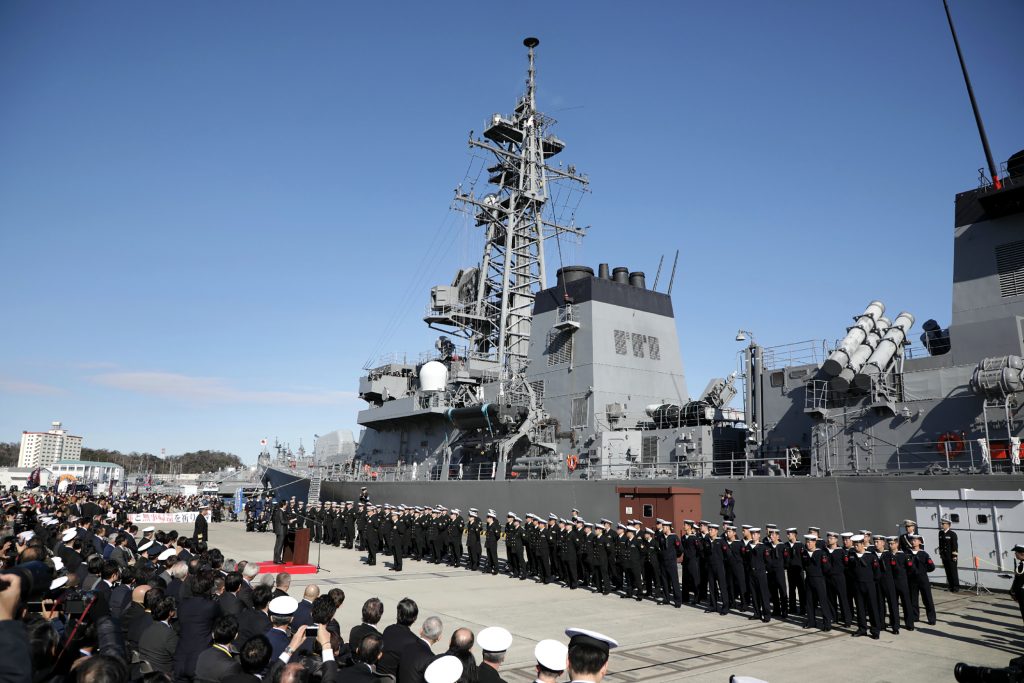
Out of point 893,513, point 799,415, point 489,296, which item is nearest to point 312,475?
point 489,296

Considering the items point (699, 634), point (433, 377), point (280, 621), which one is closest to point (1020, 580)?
point (699, 634)

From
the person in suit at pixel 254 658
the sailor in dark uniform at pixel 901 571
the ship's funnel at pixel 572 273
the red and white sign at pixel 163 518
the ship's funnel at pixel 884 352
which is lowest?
the red and white sign at pixel 163 518

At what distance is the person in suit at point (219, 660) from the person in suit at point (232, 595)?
1.37 m

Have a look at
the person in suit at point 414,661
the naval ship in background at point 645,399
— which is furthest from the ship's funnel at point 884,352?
the person in suit at point 414,661

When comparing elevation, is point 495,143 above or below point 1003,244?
above

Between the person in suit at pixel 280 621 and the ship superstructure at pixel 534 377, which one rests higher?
the ship superstructure at pixel 534 377

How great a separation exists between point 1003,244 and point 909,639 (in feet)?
31.2

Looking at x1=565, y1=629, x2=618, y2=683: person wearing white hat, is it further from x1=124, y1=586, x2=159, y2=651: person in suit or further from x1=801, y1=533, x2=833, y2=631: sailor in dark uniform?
x1=801, y1=533, x2=833, y2=631: sailor in dark uniform

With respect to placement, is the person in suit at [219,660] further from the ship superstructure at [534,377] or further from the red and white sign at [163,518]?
the red and white sign at [163,518]

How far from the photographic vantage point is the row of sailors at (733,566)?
8633mm

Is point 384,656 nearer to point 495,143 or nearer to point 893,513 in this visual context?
point 893,513

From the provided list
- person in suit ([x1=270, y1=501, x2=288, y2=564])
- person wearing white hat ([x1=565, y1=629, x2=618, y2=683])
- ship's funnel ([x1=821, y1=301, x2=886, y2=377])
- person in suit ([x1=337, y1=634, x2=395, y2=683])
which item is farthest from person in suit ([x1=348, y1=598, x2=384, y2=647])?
ship's funnel ([x1=821, y1=301, x2=886, y2=377])

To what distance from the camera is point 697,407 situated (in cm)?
1786

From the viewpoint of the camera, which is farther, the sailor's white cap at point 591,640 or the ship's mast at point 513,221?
the ship's mast at point 513,221
